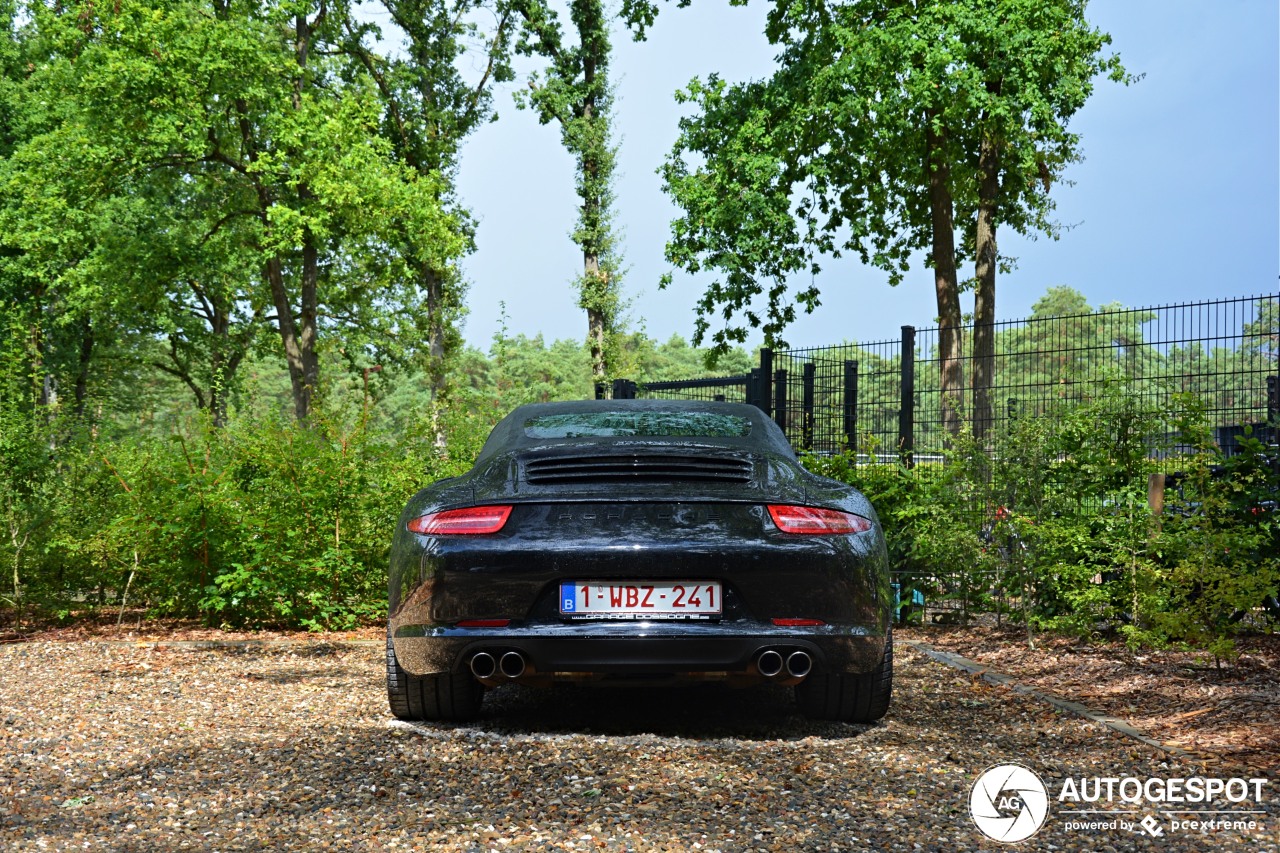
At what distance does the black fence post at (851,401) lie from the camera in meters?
11.5

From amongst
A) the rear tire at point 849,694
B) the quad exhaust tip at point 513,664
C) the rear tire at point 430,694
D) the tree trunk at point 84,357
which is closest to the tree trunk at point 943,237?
the rear tire at point 849,694

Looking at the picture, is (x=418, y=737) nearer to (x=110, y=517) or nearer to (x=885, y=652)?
(x=885, y=652)

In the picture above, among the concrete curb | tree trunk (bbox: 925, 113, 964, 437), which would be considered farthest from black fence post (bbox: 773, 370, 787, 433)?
tree trunk (bbox: 925, 113, 964, 437)

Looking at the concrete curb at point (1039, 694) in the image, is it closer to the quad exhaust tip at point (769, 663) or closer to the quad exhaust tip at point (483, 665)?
the quad exhaust tip at point (769, 663)

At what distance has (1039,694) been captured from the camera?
6.44 metres

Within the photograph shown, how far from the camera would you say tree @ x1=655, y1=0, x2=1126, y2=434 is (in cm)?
1802

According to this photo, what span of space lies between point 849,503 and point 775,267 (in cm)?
1737

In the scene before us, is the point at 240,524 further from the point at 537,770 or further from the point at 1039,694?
the point at 1039,694

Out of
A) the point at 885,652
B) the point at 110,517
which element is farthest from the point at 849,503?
the point at 110,517

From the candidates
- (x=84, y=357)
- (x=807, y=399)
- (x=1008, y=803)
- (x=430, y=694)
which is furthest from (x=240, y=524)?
(x=84, y=357)

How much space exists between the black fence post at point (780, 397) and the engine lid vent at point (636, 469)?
803cm

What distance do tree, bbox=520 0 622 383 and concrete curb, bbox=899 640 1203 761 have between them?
A: 87.4 ft
